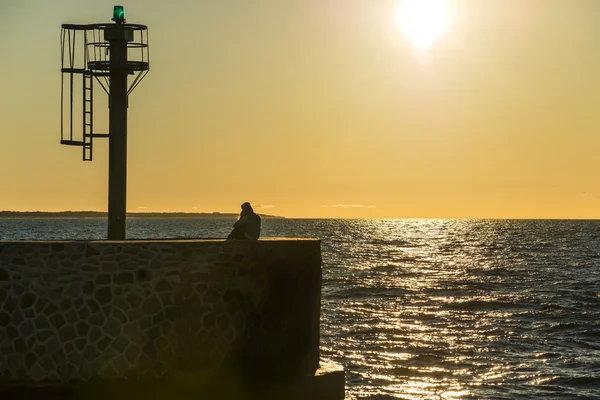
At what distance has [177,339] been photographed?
1370cm

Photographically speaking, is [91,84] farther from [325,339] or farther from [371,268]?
[371,268]

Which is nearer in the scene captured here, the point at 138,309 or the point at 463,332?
the point at 138,309

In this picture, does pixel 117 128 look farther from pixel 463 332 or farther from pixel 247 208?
pixel 463 332

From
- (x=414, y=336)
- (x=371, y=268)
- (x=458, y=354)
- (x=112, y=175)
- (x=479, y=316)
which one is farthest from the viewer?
(x=371, y=268)

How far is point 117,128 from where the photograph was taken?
19.0m

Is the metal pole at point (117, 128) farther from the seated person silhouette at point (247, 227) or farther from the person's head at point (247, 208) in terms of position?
the seated person silhouette at point (247, 227)

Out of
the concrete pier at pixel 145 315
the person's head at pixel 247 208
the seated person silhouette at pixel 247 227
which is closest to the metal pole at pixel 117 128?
the person's head at pixel 247 208

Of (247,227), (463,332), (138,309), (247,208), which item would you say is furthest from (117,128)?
(463,332)

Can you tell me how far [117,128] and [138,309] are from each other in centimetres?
637

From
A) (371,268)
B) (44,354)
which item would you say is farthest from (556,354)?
(371,268)

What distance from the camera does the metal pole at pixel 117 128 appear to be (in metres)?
19.0

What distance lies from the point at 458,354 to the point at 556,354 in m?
2.60

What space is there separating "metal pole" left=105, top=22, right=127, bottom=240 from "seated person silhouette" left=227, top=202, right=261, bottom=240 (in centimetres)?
481

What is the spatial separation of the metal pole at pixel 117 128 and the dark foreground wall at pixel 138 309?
18.6 ft
